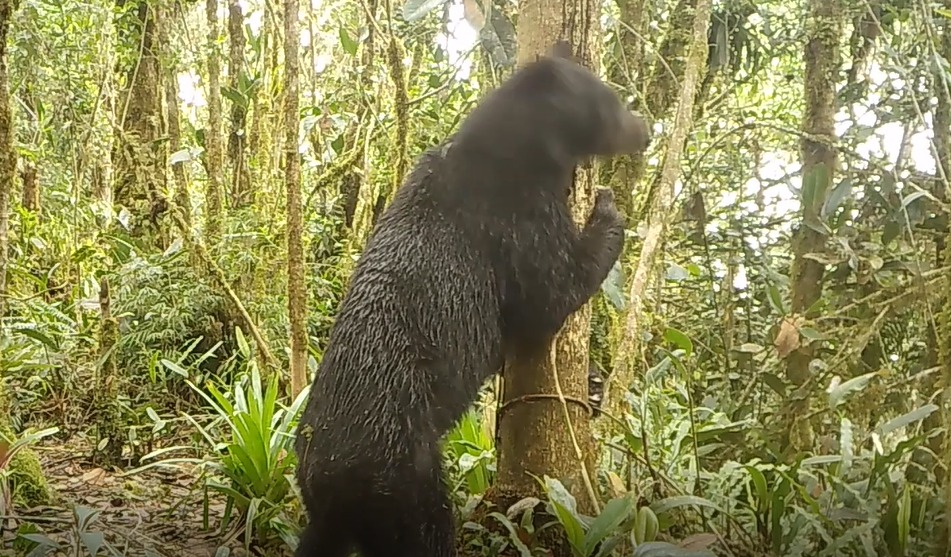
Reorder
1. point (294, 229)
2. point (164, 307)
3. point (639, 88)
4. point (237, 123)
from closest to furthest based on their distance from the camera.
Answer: point (294, 229), point (639, 88), point (164, 307), point (237, 123)

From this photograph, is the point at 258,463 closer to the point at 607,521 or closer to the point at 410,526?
the point at 410,526

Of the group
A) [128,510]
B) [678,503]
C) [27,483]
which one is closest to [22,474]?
[27,483]

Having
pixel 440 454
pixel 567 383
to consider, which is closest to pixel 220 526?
pixel 440 454

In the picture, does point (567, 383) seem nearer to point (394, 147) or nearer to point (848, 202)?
point (848, 202)

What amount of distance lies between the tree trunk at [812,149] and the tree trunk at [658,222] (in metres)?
0.54

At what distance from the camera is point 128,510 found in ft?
8.68

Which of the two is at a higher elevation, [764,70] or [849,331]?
[764,70]

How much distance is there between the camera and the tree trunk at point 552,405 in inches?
87.2

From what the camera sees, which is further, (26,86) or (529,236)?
(26,86)

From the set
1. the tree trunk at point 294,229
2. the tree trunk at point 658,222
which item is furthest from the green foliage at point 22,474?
the tree trunk at point 658,222

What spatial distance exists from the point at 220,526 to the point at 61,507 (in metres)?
0.44

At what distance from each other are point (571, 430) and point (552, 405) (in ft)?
0.26

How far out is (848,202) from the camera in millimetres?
2822

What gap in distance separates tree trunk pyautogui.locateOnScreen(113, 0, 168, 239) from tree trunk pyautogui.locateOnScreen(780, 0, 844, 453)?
9.19 feet
